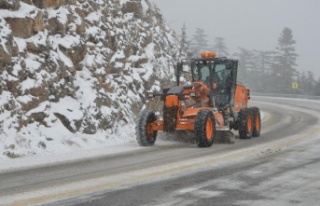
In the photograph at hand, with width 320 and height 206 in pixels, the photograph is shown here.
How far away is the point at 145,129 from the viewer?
40.6 ft

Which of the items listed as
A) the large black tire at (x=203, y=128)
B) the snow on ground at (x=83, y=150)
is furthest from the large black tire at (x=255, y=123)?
the snow on ground at (x=83, y=150)

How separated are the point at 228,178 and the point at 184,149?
409 cm

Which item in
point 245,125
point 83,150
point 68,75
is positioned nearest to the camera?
point 83,150

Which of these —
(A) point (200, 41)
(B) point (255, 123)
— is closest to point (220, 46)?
(A) point (200, 41)

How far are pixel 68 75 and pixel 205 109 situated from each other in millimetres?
4339

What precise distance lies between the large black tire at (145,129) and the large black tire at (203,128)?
56.3 inches

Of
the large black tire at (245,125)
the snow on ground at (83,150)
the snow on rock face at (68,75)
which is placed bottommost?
the snow on ground at (83,150)

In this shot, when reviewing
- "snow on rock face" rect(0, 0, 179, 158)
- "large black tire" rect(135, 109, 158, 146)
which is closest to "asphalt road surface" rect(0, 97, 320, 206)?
"large black tire" rect(135, 109, 158, 146)

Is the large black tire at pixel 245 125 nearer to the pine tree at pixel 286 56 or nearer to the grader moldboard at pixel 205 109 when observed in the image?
the grader moldboard at pixel 205 109

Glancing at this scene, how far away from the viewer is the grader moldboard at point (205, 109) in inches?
484

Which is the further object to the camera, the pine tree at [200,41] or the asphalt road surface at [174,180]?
the pine tree at [200,41]

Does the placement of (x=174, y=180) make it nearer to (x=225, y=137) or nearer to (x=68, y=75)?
(x=225, y=137)

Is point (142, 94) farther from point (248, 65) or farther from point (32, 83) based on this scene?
point (248, 65)

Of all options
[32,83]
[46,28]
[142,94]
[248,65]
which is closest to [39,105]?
[32,83]
